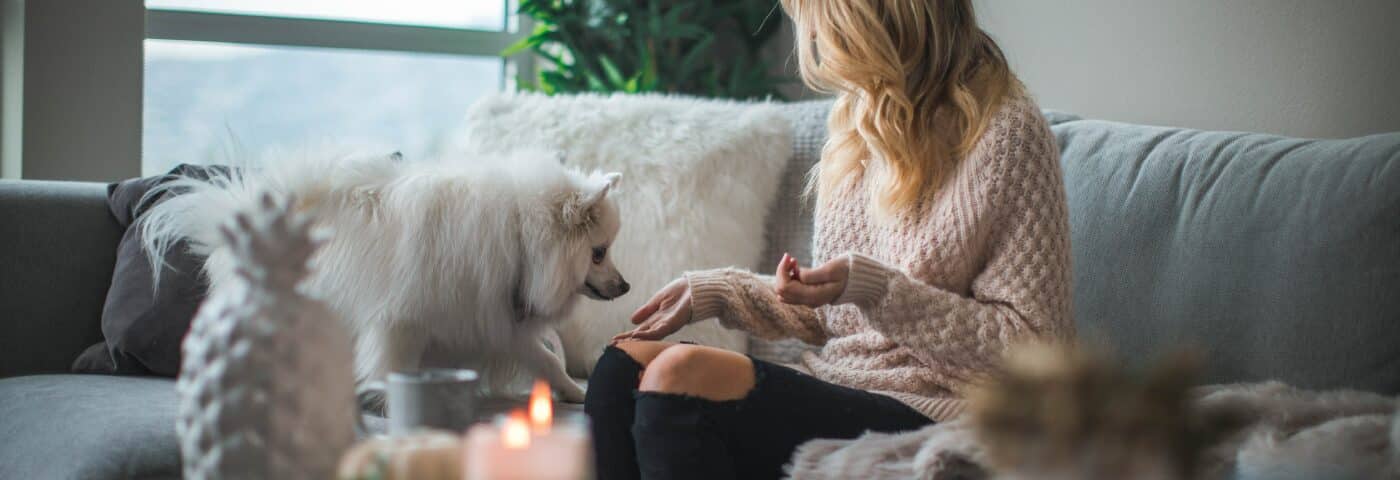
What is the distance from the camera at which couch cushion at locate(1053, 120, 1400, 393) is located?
1.51 m

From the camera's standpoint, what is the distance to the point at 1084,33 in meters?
2.39

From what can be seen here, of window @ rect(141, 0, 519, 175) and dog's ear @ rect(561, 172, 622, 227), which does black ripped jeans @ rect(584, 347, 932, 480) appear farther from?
window @ rect(141, 0, 519, 175)

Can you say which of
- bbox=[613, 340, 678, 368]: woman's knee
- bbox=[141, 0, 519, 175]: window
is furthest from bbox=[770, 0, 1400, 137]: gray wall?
bbox=[141, 0, 519, 175]: window

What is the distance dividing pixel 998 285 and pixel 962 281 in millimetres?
80

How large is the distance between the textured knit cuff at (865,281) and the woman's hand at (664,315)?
0.80 feet

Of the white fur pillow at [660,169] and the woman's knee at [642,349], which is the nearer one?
the woman's knee at [642,349]

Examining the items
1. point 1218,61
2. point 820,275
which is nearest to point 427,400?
point 820,275

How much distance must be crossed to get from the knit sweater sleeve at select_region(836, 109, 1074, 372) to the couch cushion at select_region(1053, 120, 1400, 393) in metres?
0.28

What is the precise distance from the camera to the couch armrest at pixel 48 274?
2.10 m

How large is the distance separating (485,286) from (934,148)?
2.39 ft

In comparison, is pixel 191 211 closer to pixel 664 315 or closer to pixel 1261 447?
pixel 664 315

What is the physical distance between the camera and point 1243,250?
1.66m

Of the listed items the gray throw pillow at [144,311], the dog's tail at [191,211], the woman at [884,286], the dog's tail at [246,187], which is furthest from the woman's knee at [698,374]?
the gray throw pillow at [144,311]

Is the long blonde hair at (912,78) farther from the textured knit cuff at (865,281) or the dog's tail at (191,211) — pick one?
the dog's tail at (191,211)
